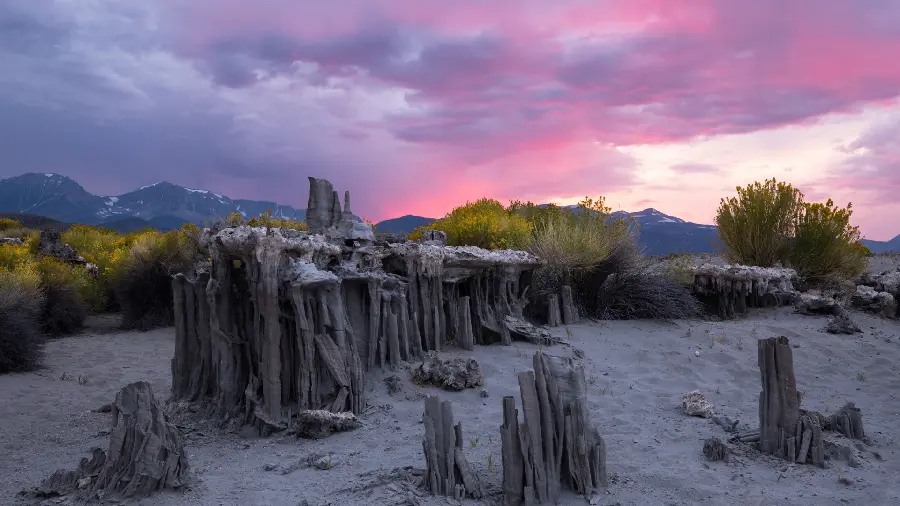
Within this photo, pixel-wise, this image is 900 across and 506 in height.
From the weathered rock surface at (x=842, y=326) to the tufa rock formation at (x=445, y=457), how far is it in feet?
30.9

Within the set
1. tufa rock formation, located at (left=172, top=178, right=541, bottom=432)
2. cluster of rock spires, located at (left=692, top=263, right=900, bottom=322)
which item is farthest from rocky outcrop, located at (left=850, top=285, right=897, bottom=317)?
tufa rock formation, located at (left=172, top=178, right=541, bottom=432)

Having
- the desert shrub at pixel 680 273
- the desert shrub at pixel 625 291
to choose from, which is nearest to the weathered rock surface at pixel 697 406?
the desert shrub at pixel 625 291

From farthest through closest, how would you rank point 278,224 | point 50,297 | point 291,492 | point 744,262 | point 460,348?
point 744,262 → point 278,224 → point 50,297 → point 460,348 → point 291,492

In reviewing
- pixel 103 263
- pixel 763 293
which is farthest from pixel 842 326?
pixel 103 263

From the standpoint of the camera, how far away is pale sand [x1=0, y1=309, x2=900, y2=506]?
4945mm

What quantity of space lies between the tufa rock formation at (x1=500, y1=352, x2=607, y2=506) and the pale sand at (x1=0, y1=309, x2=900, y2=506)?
203 mm

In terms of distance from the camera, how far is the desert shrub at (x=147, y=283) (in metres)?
13.7

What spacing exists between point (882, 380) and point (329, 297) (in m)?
8.06

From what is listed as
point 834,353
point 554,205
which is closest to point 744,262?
point 554,205

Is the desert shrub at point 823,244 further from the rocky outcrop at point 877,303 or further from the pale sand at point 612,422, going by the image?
the pale sand at point 612,422

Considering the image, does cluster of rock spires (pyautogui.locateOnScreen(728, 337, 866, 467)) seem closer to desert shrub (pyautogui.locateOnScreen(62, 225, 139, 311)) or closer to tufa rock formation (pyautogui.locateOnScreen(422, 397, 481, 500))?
tufa rock formation (pyautogui.locateOnScreen(422, 397, 481, 500))

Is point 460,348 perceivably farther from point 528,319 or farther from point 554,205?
point 554,205

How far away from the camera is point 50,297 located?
12945 mm

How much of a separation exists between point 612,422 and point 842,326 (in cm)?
706
